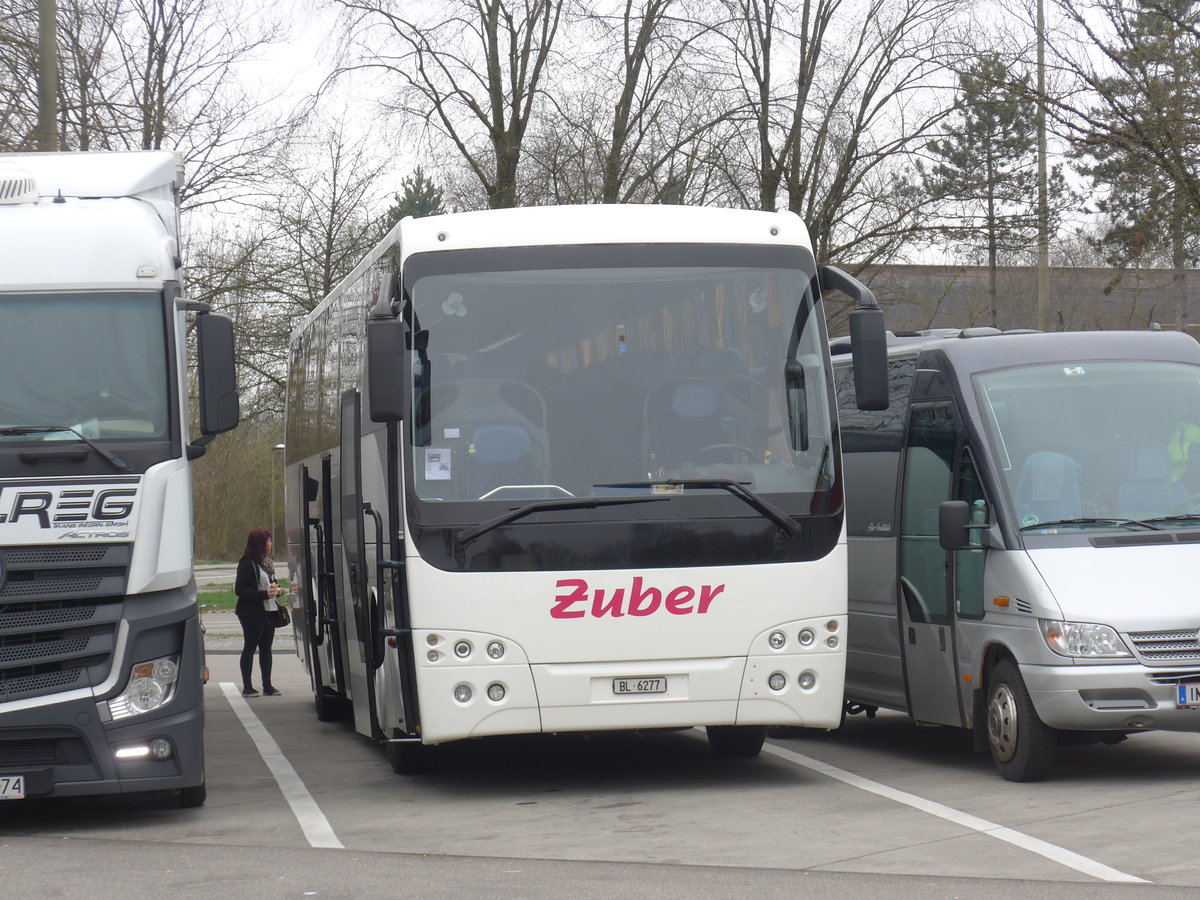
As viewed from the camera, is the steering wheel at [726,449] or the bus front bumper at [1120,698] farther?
the steering wheel at [726,449]

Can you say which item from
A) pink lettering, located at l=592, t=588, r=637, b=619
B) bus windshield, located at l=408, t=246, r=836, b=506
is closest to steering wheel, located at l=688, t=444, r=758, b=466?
bus windshield, located at l=408, t=246, r=836, b=506

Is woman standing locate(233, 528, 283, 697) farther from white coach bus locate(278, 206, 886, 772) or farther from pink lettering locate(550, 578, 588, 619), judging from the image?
pink lettering locate(550, 578, 588, 619)

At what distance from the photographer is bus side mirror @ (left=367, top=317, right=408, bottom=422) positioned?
9414mm

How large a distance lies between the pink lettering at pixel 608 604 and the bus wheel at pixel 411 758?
223cm

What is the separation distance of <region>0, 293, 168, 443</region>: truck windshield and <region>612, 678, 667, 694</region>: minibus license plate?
9.51 feet

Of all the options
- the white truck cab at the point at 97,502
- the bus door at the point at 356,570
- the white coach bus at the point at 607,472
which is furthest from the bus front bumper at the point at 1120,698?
the white truck cab at the point at 97,502

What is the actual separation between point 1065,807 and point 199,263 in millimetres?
20379

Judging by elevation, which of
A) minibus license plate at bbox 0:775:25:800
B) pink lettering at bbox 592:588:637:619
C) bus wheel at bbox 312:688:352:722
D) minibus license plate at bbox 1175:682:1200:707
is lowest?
bus wheel at bbox 312:688:352:722

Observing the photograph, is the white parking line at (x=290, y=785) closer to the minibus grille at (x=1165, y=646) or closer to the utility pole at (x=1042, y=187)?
the minibus grille at (x=1165, y=646)

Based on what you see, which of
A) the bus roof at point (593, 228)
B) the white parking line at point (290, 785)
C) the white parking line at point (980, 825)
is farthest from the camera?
the bus roof at point (593, 228)

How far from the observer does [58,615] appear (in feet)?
29.6

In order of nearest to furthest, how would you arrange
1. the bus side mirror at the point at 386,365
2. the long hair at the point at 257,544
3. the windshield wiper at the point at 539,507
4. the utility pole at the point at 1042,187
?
the bus side mirror at the point at 386,365, the windshield wiper at the point at 539,507, the utility pole at the point at 1042,187, the long hair at the point at 257,544

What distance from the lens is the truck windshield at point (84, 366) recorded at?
9.13 m

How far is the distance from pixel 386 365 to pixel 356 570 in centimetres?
279
